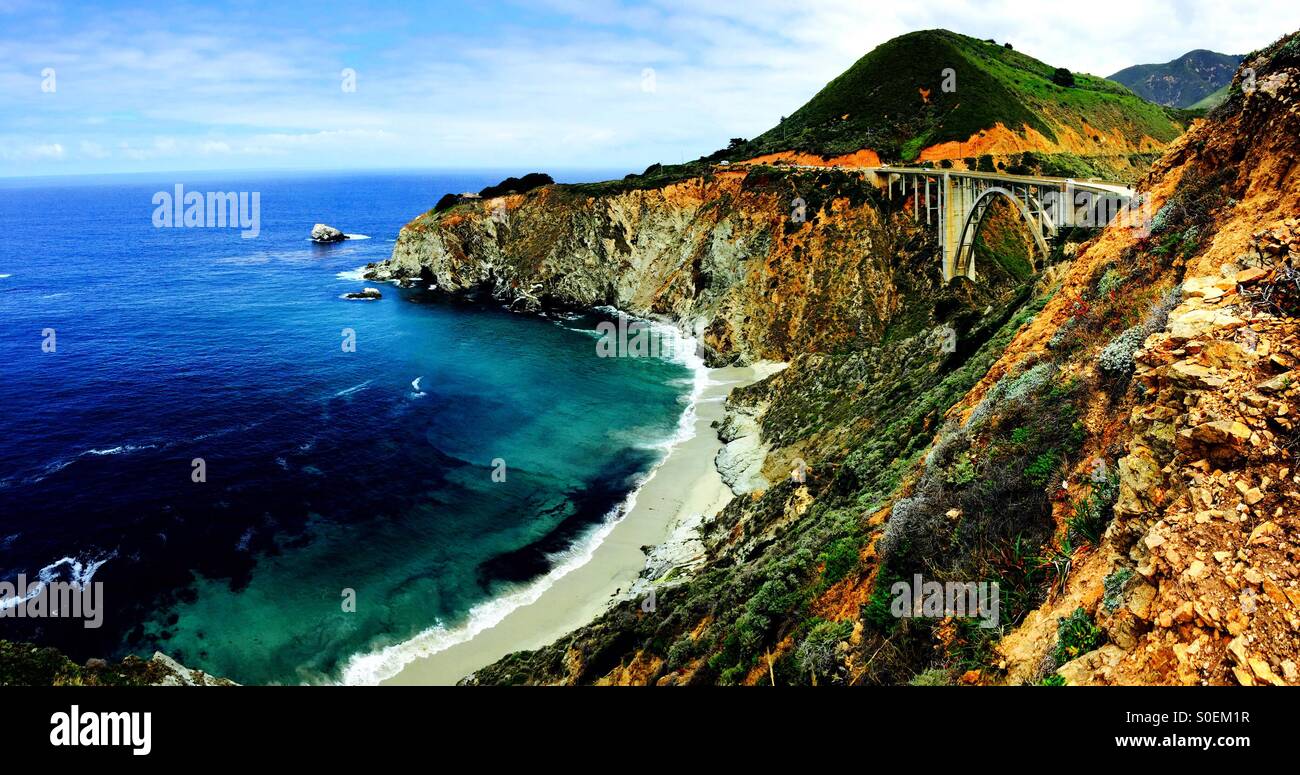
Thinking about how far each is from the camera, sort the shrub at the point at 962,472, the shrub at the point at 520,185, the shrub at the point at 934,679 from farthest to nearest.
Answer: the shrub at the point at 520,185 → the shrub at the point at 962,472 → the shrub at the point at 934,679

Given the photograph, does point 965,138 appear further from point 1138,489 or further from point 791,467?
point 1138,489

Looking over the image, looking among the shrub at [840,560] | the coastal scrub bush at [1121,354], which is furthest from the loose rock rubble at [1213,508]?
the shrub at [840,560]

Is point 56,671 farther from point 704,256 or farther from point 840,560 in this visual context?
point 704,256

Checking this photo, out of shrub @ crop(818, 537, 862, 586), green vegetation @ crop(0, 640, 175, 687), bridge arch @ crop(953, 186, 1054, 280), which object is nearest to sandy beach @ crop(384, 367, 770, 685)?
green vegetation @ crop(0, 640, 175, 687)

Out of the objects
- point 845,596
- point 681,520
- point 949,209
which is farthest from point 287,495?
point 949,209

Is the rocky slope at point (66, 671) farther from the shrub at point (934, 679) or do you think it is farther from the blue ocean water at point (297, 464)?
the shrub at point (934, 679)

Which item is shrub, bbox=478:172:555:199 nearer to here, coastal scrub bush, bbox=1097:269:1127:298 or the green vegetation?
coastal scrub bush, bbox=1097:269:1127:298
